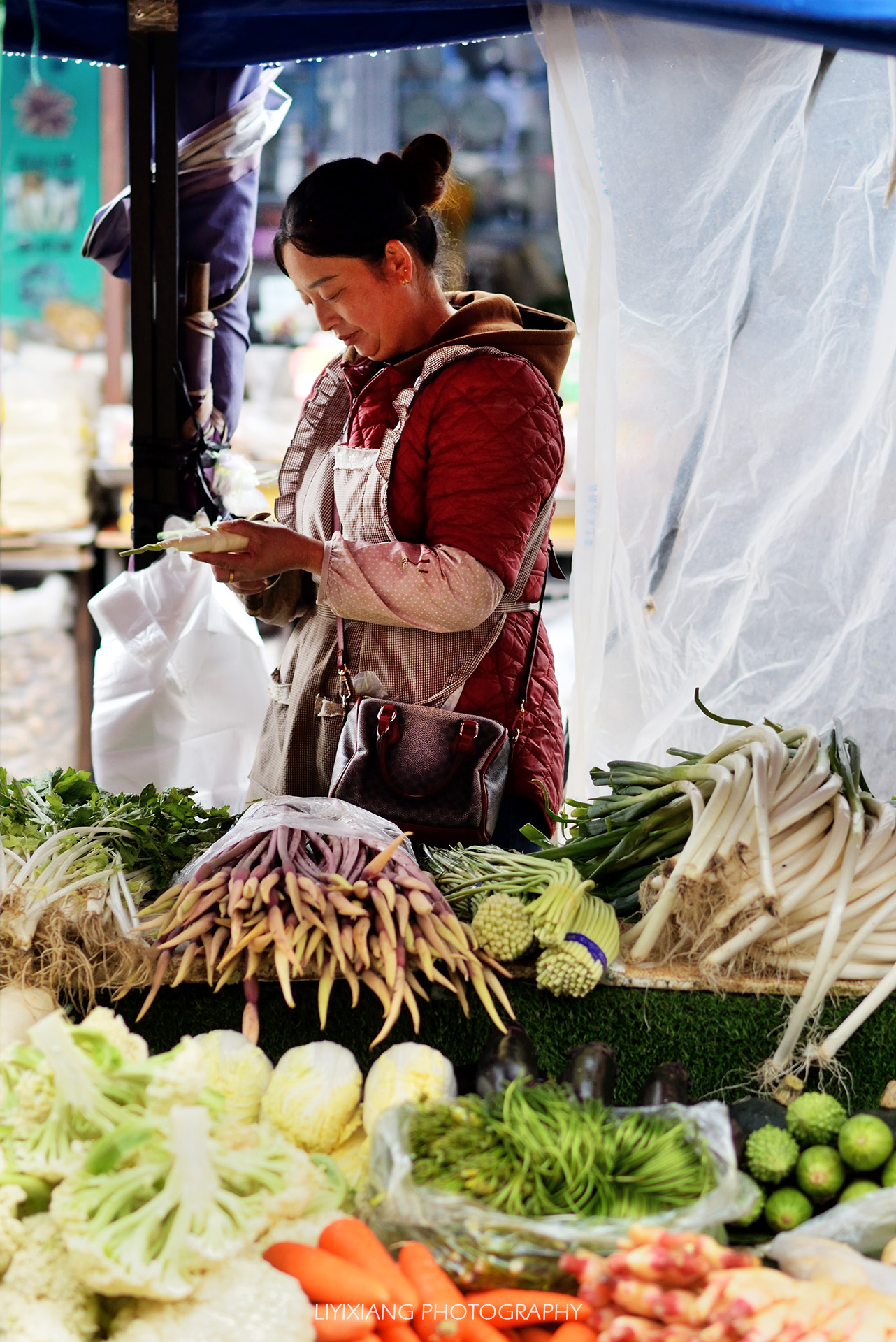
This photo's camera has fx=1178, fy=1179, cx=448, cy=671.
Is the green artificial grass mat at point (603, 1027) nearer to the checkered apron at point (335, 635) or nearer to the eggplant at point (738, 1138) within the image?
the eggplant at point (738, 1138)

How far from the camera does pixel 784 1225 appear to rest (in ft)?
5.42

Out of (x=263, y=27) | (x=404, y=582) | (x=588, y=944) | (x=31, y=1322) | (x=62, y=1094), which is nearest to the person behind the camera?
(x=31, y=1322)

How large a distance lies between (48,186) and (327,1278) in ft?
18.0

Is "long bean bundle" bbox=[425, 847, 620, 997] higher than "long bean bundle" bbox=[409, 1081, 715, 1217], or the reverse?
"long bean bundle" bbox=[425, 847, 620, 997]

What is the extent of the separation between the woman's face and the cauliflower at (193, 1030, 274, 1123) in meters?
1.39

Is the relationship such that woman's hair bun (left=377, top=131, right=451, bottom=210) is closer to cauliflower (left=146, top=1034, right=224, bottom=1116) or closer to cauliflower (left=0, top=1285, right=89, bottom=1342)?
cauliflower (left=146, top=1034, right=224, bottom=1116)

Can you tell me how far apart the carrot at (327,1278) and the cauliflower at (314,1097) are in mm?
240

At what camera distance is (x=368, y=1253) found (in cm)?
141

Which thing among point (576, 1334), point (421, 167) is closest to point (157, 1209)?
point (576, 1334)

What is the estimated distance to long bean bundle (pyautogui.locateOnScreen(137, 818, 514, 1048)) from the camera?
1.77 m

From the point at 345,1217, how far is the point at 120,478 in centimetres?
438

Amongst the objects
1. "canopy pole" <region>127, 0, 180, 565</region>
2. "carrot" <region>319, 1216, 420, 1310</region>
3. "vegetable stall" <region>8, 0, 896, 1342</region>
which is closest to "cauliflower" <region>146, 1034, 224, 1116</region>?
"vegetable stall" <region>8, 0, 896, 1342</region>

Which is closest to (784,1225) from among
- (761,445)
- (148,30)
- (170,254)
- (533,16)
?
(761,445)

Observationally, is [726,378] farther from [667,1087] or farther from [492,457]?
[667,1087]
